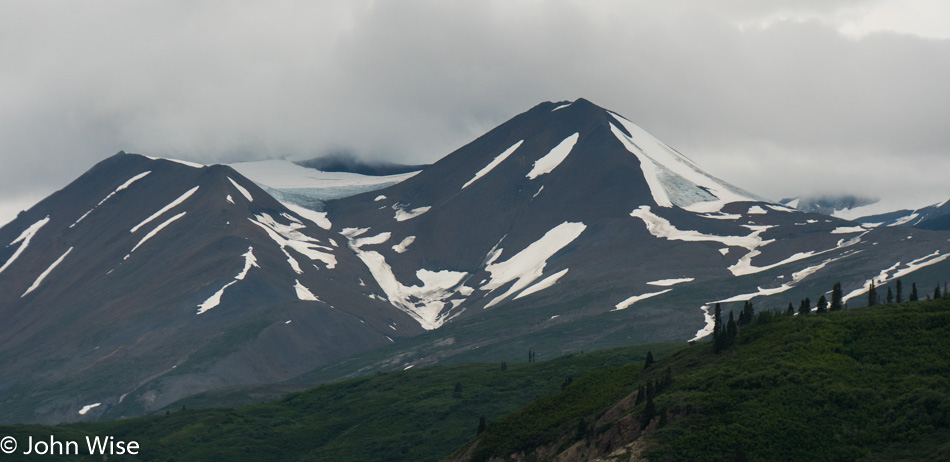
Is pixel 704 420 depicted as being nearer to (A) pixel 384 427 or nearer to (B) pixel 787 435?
(B) pixel 787 435

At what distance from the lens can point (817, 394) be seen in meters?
90.4

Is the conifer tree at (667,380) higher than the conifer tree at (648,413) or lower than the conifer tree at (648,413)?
higher

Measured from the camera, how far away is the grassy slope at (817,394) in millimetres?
82562

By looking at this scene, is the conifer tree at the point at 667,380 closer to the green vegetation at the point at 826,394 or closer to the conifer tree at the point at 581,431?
the green vegetation at the point at 826,394

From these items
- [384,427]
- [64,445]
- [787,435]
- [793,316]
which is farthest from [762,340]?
[64,445]

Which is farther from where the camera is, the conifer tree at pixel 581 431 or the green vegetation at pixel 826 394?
the conifer tree at pixel 581 431

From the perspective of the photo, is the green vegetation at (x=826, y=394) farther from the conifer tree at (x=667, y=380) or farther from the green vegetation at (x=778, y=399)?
the conifer tree at (x=667, y=380)

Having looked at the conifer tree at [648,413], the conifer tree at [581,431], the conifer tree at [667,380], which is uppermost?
the conifer tree at [667,380]

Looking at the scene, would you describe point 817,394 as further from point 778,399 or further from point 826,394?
point 778,399

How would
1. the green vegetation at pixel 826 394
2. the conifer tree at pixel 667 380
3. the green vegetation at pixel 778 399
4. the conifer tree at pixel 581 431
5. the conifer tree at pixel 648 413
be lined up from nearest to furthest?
the green vegetation at pixel 826 394, the green vegetation at pixel 778 399, the conifer tree at pixel 648 413, the conifer tree at pixel 667 380, the conifer tree at pixel 581 431

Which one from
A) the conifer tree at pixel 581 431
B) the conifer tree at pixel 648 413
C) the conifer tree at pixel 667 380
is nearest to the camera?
the conifer tree at pixel 648 413

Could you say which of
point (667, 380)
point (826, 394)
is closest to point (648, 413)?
point (667, 380)

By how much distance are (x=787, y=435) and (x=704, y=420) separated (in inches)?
258

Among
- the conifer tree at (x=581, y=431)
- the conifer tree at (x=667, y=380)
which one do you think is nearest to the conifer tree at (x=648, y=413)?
the conifer tree at (x=667, y=380)
